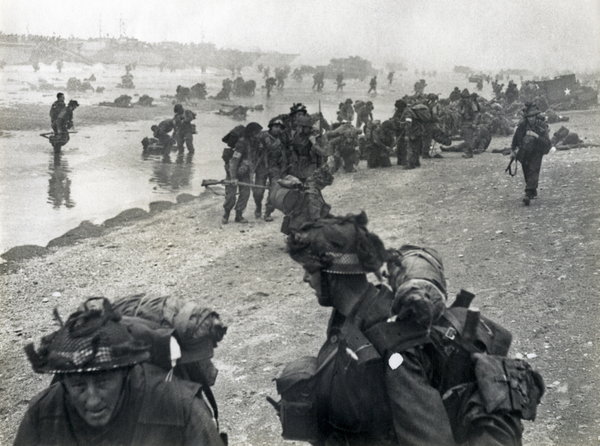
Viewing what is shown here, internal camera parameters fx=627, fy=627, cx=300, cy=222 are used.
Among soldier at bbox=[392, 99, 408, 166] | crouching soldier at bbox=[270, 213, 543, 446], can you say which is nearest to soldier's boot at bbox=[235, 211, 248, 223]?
→ soldier at bbox=[392, 99, 408, 166]

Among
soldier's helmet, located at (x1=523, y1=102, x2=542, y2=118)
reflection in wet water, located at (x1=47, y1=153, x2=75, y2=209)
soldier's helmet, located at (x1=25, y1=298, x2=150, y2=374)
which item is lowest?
reflection in wet water, located at (x1=47, y1=153, x2=75, y2=209)

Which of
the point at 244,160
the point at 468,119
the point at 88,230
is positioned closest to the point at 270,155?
the point at 244,160

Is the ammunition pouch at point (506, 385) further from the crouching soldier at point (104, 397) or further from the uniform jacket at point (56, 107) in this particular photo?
the uniform jacket at point (56, 107)

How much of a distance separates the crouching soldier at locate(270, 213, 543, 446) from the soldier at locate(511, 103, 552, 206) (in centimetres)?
813

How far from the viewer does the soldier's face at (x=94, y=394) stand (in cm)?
229

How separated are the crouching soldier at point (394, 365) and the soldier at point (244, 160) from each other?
8281 mm

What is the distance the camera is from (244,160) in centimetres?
1115

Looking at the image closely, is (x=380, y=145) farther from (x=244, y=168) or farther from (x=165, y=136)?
(x=165, y=136)

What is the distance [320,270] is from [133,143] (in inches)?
840

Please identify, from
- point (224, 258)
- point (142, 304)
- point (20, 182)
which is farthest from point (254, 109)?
point (142, 304)

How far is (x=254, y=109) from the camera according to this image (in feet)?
118

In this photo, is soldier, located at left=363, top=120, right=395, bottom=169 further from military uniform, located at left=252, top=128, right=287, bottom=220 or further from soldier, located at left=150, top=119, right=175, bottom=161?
soldier, located at left=150, top=119, right=175, bottom=161

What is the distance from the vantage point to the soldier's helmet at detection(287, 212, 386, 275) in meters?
Answer: 2.66

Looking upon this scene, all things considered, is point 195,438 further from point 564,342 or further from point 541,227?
point 541,227
